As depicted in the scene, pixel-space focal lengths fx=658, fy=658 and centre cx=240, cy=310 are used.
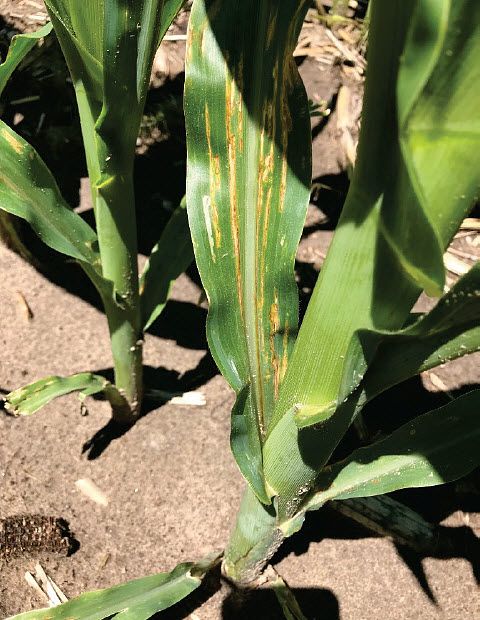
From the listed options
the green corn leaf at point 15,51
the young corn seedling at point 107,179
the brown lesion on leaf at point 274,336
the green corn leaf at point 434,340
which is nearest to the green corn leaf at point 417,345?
the green corn leaf at point 434,340

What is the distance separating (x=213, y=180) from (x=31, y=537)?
0.61 metres

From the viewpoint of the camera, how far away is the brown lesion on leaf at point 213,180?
591mm

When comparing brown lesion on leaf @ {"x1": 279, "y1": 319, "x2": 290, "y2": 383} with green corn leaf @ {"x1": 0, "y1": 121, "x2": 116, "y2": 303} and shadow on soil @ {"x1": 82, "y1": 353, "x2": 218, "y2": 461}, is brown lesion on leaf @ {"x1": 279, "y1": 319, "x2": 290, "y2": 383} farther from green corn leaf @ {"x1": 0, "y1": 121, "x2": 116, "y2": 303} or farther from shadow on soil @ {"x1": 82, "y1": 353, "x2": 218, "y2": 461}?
shadow on soil @ {"x1": 82, "y1": 353, "x2": 218, "y2": 461}

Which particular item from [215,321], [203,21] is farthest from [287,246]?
[203,21]

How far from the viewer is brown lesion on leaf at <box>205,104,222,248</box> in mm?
591

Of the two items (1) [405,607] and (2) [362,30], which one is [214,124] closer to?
(1) [405,607]

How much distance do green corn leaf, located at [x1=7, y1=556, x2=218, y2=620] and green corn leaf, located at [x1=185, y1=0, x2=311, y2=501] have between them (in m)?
0.25

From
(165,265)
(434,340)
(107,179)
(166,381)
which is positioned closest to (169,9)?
(107,179)

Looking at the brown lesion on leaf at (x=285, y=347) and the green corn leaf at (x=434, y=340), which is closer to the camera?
the green corn leaf at (x=434, y=340)

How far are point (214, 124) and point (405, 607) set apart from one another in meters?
0.74

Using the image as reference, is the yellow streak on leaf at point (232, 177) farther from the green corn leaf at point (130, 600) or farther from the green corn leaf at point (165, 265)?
the green corn leaf at point (130, 600)

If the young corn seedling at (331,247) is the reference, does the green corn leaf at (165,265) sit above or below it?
below

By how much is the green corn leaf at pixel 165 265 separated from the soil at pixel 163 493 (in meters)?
0.25

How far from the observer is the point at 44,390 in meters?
0.84
